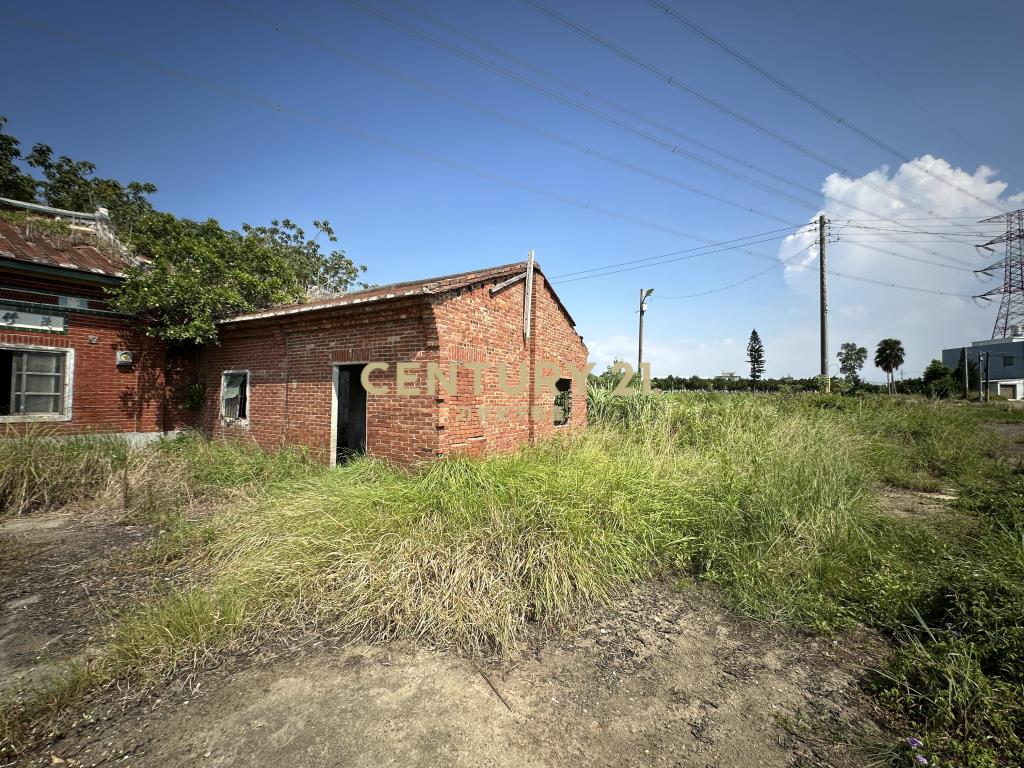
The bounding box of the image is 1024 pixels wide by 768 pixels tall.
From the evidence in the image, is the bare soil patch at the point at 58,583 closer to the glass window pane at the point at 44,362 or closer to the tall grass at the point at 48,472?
the tall grass at the point at 48,472

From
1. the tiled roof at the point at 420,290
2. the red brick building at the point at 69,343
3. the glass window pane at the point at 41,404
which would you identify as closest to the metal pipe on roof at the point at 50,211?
the red brick building at the point at 69,343

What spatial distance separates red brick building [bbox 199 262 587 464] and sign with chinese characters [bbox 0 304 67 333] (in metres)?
2.46

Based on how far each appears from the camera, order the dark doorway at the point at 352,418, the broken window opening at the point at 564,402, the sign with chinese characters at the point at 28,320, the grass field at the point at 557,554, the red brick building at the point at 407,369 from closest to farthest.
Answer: the grass field at the point at 557,554 → the red brick building at the point at 407,369 → the sign with chinese characters at the point at 28,320 → the dark doorway at the point at 352,418 → the broken window opening at the point at 564,402

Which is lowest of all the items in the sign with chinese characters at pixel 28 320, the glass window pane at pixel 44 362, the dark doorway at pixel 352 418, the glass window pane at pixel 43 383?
the dark doorway at pixel 352 418

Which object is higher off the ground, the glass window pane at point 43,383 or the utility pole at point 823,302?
the utility pole at point 823,302

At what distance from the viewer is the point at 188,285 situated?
879cm

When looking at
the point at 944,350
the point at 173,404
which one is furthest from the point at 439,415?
the point at 944,350

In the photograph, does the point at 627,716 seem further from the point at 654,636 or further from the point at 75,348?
the point at 75,348

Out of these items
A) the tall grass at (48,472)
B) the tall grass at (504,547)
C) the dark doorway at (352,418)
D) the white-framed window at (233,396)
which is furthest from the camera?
the dark doorway at (352,418)

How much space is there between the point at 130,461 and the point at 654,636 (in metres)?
8.64

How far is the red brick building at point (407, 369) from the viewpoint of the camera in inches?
258

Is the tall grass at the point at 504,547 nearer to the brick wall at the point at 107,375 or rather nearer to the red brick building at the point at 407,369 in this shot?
the red brick building at the point at 407,369

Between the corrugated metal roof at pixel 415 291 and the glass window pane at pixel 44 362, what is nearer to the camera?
the corrugated metal roof at pixel 415 291

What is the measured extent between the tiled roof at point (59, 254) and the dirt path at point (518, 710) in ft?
31.2
